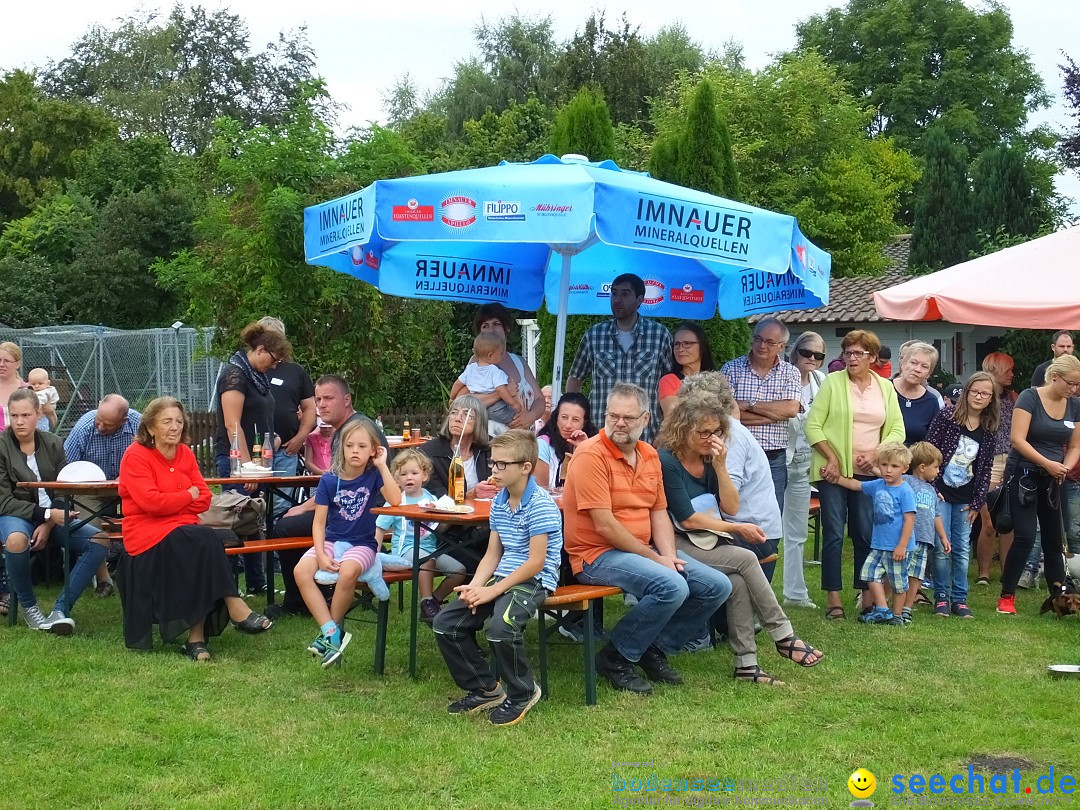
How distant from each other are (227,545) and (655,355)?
9.20 feet

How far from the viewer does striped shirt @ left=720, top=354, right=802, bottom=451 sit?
717 centimetres

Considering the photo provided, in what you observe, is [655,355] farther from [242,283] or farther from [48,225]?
[48,225]

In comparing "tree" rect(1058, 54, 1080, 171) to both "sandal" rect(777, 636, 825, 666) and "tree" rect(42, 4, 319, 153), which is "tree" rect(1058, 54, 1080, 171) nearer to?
"sandal" rect(777, 636, 825, 666)

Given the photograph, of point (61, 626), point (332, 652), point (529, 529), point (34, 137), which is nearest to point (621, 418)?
point (529, 529)

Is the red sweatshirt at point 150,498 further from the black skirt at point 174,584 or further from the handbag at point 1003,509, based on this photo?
the handbag at point 1003,509

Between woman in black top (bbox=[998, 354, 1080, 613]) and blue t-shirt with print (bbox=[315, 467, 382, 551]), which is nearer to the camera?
blue t-shirt with print (bbox=[315, 467, 382, 551])

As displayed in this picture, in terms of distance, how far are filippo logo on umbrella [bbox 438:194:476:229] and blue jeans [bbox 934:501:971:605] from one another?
3.58m

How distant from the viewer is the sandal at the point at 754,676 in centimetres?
555

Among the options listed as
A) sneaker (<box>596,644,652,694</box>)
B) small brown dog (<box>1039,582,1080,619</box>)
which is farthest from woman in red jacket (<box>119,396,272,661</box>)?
small brown dog (<box>1039,582,1080,619</box>)

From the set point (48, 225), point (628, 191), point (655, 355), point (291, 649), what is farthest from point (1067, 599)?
point (48, 225)

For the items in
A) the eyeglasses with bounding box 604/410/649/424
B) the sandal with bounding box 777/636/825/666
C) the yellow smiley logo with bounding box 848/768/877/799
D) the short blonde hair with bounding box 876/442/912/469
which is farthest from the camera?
the short blonde hair with bounding box 876/442/912/469

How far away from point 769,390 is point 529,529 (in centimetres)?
263

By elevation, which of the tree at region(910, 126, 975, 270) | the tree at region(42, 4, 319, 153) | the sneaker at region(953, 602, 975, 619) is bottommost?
the sneaker at region(953, 602, 975, 619)

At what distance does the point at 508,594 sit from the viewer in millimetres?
5027
